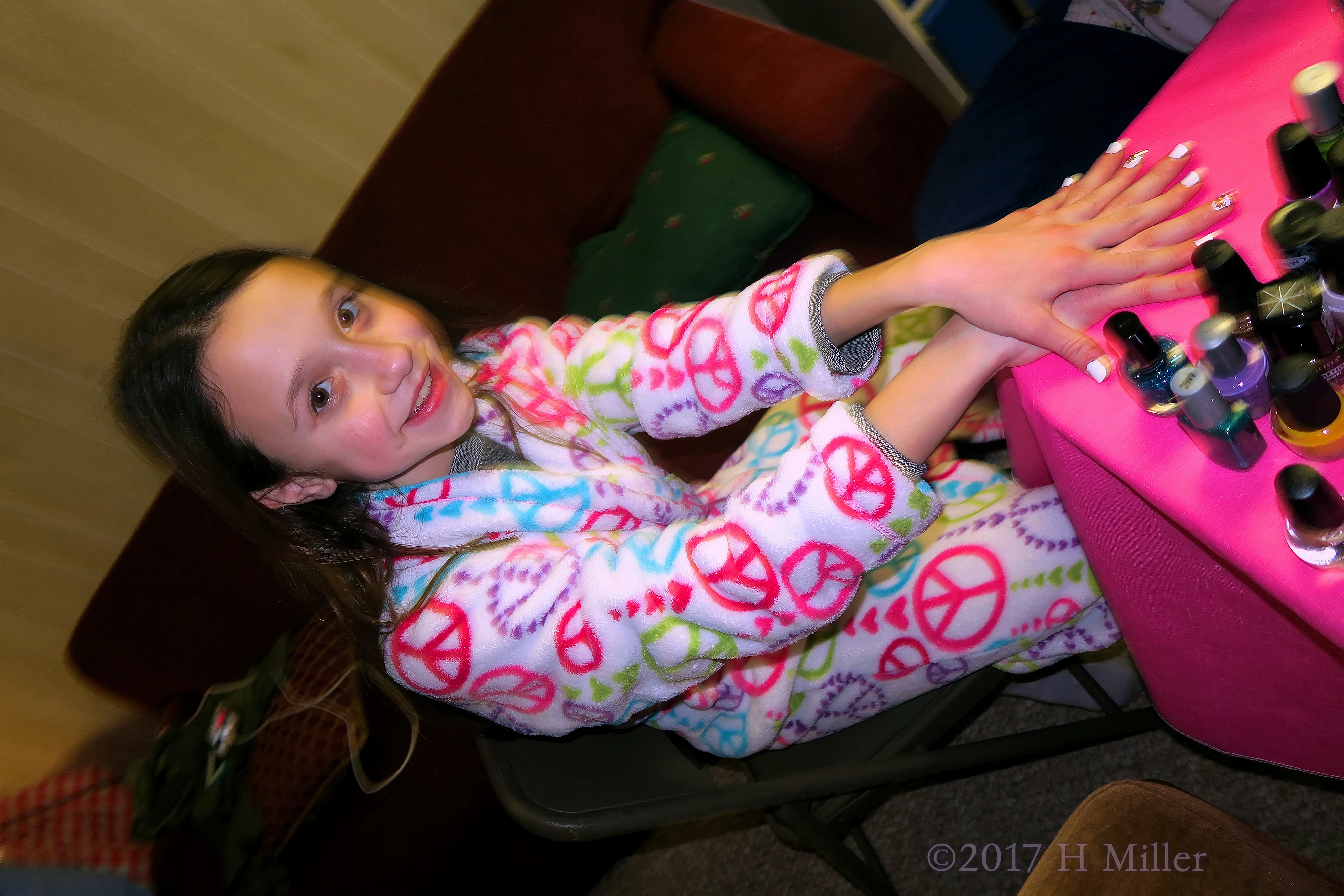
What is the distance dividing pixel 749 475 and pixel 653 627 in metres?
0.38

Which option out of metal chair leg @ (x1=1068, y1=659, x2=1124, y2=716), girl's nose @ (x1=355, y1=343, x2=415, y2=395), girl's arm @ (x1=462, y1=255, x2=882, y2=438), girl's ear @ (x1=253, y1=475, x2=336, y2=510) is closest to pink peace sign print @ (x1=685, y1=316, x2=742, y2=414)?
girl's arm @ (x1=462, y1=255, x2=882, y2=438)

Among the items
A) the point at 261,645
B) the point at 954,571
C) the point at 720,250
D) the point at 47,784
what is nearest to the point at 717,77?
the point at 720,250

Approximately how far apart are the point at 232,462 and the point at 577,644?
0.43 meters

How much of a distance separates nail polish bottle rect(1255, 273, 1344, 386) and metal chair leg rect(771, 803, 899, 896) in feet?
2.11

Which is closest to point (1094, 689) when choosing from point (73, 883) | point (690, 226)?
point (690, 226)

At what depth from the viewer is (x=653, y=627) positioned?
0.76 metres

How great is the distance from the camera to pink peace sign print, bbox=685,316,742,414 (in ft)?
2.94

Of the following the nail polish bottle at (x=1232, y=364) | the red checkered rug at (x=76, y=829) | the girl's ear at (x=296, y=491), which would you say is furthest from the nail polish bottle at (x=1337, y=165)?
the red checkered rug at (x=76, y=829)

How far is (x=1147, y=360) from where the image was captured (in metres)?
0.55

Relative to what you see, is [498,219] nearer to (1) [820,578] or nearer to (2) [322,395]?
(2) [322,395]

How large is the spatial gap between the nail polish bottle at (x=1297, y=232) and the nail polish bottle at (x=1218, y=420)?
10 cm

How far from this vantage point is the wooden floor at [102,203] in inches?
62.2

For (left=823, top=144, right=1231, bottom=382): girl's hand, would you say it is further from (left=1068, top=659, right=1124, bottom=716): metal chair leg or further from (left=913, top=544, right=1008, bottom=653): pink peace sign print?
(left=1068, top=659, right=1124, bottom=716): metal chair leg

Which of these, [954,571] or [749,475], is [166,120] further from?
[954,571]
